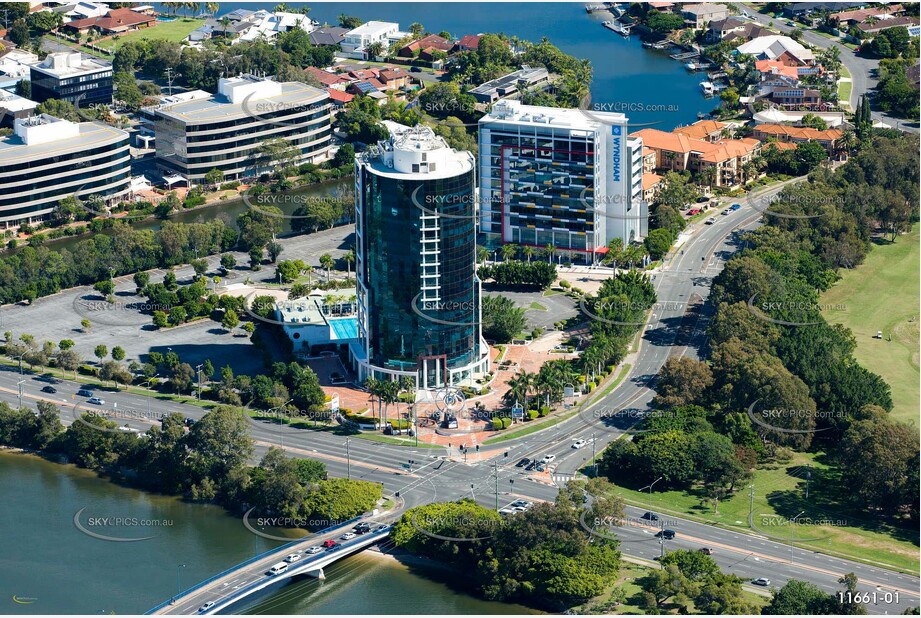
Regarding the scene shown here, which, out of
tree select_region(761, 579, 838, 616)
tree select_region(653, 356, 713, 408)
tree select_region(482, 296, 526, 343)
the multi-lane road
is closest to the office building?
tree select_region(482, 296, 526, 343)

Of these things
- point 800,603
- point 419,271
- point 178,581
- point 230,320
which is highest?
point 419,271

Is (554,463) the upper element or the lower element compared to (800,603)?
lower

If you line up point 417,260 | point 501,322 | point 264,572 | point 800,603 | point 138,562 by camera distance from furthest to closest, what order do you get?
1. point 501,322
2. point 417,260
3. point 138,562
4. point 264,572
5. point 800,603

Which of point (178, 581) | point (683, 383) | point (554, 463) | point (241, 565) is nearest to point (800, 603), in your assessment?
point (554, 463)

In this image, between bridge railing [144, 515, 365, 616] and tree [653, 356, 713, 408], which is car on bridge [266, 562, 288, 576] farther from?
tree [653, 356, 713, 408]

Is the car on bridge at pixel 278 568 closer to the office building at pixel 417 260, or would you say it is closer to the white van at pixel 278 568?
the white van at pixel 278 568

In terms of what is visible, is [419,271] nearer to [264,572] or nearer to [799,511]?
[264,572]
